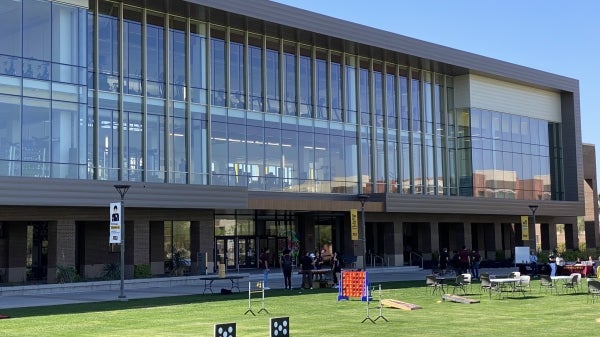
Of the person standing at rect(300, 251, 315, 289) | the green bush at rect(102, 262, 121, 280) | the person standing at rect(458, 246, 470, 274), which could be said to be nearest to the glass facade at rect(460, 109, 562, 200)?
the person standing at rect(458, 246, 470, 274)

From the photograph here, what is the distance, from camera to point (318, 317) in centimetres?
2211

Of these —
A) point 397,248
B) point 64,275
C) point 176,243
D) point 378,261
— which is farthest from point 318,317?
point 378,261

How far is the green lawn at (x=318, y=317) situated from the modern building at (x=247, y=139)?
6195 mm

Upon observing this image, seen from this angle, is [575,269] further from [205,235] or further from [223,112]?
[223,112]

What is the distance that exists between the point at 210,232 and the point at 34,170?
457 inches

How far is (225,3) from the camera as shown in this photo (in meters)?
43.9

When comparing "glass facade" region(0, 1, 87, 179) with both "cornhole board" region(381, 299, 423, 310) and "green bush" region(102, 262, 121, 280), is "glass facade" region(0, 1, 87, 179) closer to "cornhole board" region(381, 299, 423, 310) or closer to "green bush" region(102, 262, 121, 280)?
"green bush" region(102, 262, 121, 280)

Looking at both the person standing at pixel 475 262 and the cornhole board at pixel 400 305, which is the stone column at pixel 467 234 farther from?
the cornhole board at pixel 400 305

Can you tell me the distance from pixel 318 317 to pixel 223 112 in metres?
25.5

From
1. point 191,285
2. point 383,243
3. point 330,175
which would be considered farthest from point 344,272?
point 383,243

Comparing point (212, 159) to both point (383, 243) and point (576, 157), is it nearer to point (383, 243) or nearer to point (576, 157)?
point (383, 243)

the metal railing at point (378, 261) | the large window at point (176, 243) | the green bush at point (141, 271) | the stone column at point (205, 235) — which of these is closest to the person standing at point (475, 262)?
the metal railing at point (378, 261)

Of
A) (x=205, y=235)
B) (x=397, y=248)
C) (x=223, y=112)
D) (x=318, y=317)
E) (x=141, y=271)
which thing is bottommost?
(x=318, y=317)

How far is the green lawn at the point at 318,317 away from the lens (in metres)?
18.8
